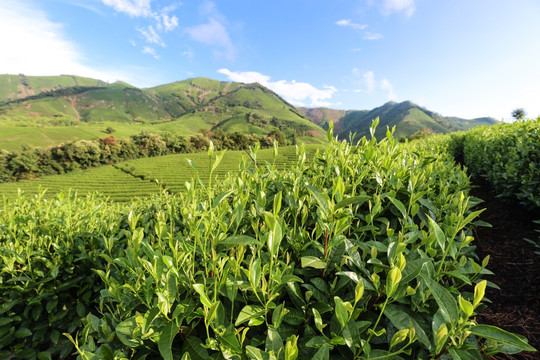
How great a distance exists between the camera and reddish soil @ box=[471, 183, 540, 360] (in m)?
2.34

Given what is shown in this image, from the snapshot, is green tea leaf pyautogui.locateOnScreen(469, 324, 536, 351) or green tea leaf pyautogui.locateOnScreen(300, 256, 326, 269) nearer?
green tea leaf pyautogui.locateOnScreen(469, 324, 536, 351)

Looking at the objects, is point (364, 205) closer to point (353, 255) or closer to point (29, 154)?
point (353, 255)

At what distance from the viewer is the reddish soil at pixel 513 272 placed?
92.1 inches

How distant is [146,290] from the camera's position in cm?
108

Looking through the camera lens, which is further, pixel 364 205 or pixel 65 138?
pixel 65 138

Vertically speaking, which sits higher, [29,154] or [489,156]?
[489,156]

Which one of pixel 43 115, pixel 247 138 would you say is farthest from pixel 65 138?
pixel 43 115

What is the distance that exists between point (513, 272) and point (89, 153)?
297ft

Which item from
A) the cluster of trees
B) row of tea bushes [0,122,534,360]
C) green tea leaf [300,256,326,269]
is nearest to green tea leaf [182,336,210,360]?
row of tea bushes [0,122,534,360]

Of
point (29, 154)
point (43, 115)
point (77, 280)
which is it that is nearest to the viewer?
point (77, 280)

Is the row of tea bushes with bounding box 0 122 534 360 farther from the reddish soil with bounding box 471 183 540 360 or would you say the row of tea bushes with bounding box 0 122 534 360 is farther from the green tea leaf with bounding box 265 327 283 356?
the reddish soil with bounding box 471 183 540 360

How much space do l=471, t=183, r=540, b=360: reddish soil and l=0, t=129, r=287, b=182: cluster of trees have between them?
53.7 meters

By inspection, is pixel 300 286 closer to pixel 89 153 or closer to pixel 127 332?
pixel 127 332

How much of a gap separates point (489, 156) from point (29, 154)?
93.0 meters
